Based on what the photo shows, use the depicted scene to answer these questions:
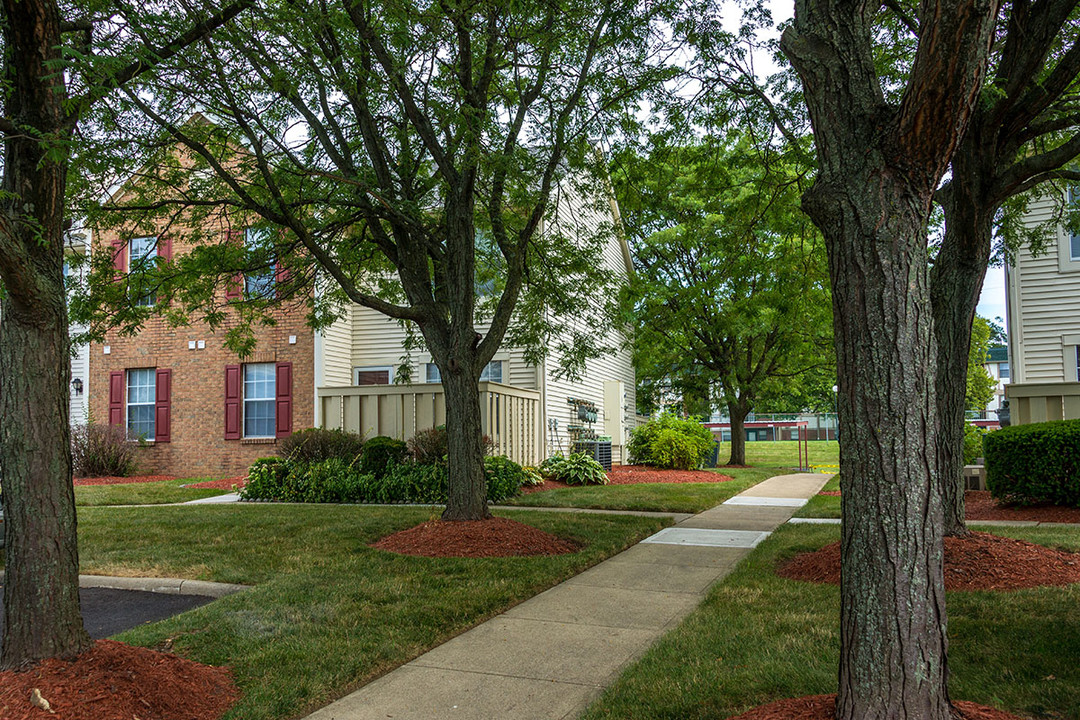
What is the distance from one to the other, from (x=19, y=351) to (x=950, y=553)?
691cm

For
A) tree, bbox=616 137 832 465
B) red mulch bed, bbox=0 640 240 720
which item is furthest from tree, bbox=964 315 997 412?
red mulch bed, bbox=0 640 240 720

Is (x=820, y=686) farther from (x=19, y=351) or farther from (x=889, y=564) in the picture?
(x=19, y=351)

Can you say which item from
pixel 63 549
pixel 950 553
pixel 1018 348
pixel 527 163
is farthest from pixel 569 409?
pixel 63 549

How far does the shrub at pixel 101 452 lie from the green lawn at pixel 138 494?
2190mm

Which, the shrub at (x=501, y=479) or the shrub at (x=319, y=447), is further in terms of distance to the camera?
the shrub at (x=319, y=447)

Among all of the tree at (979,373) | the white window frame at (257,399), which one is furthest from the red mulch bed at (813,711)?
the tree at (979,373)

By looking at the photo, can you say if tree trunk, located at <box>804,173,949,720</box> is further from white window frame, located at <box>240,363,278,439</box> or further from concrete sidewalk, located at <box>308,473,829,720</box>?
white window frame, located at <box>240,363,278,439</box>

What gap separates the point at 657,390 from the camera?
26250mm

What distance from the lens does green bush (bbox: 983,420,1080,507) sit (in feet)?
32.6

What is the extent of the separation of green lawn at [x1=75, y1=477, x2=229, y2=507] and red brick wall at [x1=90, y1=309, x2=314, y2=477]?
2250mm

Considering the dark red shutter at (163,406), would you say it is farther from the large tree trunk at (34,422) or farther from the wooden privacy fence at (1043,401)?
the wooden privacy fence at (1043,401)

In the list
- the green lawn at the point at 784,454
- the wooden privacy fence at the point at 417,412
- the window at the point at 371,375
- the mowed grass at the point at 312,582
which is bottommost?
the green lawn at the point at 784,454

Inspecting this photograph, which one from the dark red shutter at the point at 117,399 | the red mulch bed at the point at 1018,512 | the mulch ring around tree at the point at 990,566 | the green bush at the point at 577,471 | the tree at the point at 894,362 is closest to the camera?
the tree at the point at 894,362

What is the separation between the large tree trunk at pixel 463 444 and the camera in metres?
8.77
